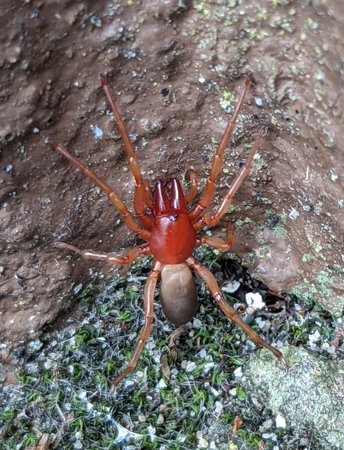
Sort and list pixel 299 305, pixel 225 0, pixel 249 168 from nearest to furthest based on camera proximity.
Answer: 1. pixel 225 0
2. pixel 249 168
3. pixel 299 305

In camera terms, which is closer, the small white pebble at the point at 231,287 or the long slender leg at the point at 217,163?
the long slender leg at the point at 217,163

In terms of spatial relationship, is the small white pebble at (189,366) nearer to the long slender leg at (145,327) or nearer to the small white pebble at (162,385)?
the small white pebble at (162,385)

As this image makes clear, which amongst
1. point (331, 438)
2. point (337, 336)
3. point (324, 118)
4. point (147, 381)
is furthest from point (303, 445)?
point (324, 118)

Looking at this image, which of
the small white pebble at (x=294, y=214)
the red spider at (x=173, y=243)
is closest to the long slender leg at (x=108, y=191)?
the red spider at (x=173, y=243)

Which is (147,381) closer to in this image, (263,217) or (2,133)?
(263,217)

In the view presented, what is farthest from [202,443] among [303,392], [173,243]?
[173,243]

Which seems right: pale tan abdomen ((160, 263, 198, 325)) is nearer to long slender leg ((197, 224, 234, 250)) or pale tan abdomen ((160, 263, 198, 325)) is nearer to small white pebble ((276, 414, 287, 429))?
long slender leg ((197, 224, 234, 250))

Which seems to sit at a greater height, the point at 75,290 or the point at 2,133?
the point at 2,133

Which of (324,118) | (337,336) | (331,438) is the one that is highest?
(324,118)
